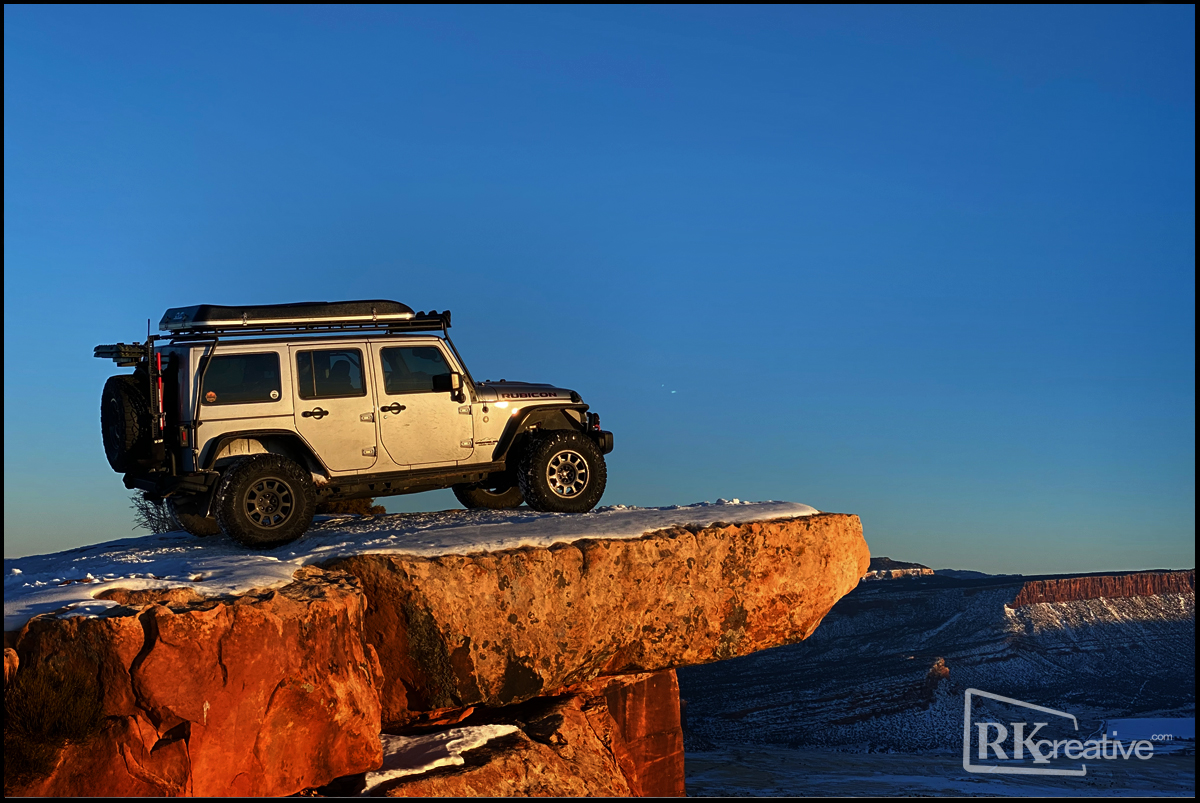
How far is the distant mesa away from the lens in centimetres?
12500

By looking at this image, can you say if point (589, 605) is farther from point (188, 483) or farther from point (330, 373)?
point (188, 483)

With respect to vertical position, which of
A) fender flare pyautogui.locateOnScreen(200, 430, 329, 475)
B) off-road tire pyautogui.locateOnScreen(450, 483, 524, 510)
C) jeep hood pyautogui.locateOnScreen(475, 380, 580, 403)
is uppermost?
jeep hood pyautogui.locateOnScreen(475, 380, 580, 403)

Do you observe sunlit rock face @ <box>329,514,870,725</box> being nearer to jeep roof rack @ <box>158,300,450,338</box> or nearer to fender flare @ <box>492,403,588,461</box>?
fender flare @ <box>492,403,588,461</box>

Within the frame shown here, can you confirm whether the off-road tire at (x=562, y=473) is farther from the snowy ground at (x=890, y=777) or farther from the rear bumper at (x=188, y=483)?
the snowy ground at (x=890, y=777)

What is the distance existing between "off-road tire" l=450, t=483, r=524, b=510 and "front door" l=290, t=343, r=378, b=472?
2.85 meters

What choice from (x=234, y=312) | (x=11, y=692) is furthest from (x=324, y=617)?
(x=234, y=312)

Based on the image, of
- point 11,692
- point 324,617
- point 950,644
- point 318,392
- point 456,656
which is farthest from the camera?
point 950,644

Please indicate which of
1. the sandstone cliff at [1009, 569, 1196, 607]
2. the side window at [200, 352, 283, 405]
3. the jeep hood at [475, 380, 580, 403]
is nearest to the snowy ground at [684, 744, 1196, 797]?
the jeep hood at [475, 380, 580, 403]

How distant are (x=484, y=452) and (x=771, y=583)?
4373mm

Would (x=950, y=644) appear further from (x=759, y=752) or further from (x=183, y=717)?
(x=183, y=717)

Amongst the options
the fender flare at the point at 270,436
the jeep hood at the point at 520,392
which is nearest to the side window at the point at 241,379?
the fender flare at the point at 270,436

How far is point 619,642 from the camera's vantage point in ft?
42.7

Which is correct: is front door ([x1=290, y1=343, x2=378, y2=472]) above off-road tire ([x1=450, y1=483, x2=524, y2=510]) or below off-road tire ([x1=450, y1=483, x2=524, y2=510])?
above

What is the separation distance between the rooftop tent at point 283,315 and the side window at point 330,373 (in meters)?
0.43
